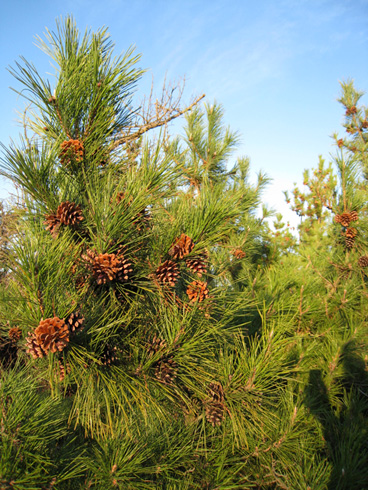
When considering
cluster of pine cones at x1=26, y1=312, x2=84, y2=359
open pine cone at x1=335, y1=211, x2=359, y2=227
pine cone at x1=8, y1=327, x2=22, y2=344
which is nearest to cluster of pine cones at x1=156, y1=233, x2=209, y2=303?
cluster of pine cones at x1=26, y1=312, x2=84, y2=359

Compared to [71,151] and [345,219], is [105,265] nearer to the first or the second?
[71,151]

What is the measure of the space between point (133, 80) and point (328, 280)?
2.10 m

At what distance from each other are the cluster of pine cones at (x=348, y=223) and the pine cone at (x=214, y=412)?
1.74 m

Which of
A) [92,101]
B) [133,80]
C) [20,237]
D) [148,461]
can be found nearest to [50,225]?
[20,237]

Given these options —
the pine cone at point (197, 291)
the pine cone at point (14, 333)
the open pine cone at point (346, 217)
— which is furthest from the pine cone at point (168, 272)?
the open pine cone at point (346, 217)

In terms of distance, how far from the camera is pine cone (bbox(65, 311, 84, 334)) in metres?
1.07

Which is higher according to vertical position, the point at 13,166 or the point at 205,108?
the point at 205,108

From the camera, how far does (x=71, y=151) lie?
1.33 m

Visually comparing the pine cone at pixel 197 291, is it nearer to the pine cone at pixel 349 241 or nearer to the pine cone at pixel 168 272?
the pine cone at pixel 168 272

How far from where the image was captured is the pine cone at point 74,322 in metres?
1.07

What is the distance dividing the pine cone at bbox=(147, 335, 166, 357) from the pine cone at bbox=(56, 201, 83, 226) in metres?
0.57

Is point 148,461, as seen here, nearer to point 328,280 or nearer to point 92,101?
point 92,101

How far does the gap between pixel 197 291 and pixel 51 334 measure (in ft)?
2.06

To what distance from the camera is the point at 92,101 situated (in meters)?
1.40
